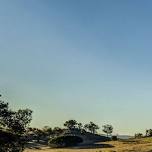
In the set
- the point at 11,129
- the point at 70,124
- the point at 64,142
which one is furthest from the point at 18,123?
the point at 70,124

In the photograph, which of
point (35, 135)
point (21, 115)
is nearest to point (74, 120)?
point (35, 135)

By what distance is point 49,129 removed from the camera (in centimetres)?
17600

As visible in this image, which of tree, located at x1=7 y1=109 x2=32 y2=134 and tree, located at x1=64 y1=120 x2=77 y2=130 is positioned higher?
tree, located at x1=64 y1=120 x2=77 y2=130

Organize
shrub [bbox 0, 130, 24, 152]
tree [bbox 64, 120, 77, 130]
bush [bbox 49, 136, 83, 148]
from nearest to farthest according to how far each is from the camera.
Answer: shrub [bbox 0, 130, 24, 152]
bush [bbox 49, 136, 83, 148]
tree [bbox 64, 120, 77, 130]

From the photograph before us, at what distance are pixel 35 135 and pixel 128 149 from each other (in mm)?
74819

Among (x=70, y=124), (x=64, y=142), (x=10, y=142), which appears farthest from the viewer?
(x=70, y=124)

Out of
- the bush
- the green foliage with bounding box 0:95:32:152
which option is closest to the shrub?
the green foliage with bounding box 0:95:32:152

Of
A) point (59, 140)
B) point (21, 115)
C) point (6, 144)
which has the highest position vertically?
point (59, 140)

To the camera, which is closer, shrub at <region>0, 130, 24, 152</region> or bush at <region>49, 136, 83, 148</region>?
shrub at <region>0, 130, 24, 152</region>

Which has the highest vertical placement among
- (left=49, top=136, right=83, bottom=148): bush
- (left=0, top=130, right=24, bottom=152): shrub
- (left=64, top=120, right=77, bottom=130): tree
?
(left=64, top=120, right=77, bottom=130): tree

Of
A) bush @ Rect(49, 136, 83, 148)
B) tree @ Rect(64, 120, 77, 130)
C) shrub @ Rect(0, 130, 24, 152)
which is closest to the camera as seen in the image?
shrub @ Rect(0, 130, 24, 152)

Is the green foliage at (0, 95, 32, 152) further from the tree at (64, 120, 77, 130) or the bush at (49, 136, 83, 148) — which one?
the tree at (64, 120, 77, 130)

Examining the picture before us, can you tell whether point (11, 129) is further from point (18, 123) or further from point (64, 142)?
point (64, 142)

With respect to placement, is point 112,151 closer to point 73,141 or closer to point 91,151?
point 91,151
